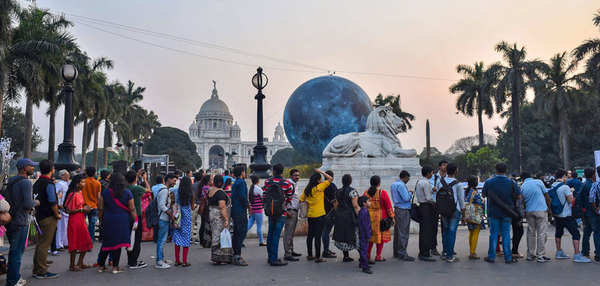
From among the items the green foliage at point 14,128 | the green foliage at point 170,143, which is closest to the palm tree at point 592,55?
the green foliage at point 14,128

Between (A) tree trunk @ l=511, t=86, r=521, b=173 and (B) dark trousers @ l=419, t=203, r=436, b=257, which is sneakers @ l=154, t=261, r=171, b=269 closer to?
(B) dark trousers @ l=419, t=203, r=436, b=257

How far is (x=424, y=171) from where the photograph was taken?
7719mm

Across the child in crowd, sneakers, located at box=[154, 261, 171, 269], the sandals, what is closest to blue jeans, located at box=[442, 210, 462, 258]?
the child in crowd

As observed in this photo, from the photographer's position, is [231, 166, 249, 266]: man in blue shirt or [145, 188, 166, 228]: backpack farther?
[145, 188, 166, 228]: backpack

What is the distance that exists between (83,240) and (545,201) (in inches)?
283

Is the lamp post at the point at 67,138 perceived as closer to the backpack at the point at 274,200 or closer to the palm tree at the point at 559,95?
the backpack at the point at 274,200

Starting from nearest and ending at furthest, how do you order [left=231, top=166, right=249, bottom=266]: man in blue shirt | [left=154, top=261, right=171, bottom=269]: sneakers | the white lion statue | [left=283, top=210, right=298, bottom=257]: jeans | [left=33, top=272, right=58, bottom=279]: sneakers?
[left=33, top=272, right=58, bottom=279]: sneakers < [left=154, top=261, right=171, bottom=269]: sneakers < [left=231, top=166, right=249, bottom=266]: man in blue shirt < [left=283, top=210, right=298, bottom=257]: jeans < the white lion statue

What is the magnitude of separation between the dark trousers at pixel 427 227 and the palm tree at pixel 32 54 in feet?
65.5

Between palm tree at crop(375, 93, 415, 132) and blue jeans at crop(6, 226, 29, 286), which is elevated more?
palm tree at crop(375, 93, 415, 132)

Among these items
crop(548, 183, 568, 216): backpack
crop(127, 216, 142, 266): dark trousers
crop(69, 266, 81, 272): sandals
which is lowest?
crop(69, 266, 81, 272): sandals

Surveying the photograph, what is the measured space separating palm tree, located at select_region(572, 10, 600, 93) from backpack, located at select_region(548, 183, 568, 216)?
2263 centimetres

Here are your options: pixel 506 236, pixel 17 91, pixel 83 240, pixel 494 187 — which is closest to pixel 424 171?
pixel 494 187

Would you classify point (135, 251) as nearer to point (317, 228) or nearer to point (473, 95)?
point (317, 228)

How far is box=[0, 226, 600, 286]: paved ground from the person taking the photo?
620 centimetres
